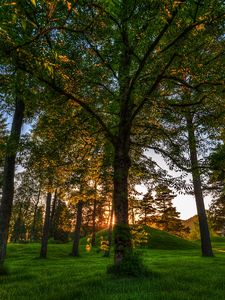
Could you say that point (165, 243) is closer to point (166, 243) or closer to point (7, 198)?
point (166, 243)

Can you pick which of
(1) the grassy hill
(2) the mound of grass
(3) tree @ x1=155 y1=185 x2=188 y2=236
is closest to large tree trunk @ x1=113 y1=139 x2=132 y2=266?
(1) the grassy hill

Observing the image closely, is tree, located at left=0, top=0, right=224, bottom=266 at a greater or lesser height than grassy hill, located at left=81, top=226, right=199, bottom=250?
greater

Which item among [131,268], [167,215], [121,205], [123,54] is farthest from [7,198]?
[167,215]

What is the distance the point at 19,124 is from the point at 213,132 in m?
8.81

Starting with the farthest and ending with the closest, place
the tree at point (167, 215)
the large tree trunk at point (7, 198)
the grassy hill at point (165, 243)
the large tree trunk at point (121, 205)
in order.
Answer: the tree at point (167, 215), the grassy hill at point (165, 243), the large tree trunk at point (7, 198), the large tree trunk at point (121, 205)

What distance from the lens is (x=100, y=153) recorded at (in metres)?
12.8

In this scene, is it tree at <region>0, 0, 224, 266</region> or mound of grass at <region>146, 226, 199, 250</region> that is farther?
mound of grass at <region>146, 226, 199, 250</region>

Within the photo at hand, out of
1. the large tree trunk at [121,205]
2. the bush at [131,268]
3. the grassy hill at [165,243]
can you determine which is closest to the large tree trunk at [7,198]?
the large tree trunk at [121,205]

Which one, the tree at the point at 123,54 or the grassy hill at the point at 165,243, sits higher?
the tree at the point at 123,54

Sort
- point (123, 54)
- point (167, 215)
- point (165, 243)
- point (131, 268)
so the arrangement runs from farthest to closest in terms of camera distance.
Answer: point (167, 215) < point (165, 243) < point (123, 54) < point (131, 268)

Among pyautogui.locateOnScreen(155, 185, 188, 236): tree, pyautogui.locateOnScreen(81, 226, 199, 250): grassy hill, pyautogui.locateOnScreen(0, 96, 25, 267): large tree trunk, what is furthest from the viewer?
pyautogui.locateOnScreen(155, 185, 188, 236): tree

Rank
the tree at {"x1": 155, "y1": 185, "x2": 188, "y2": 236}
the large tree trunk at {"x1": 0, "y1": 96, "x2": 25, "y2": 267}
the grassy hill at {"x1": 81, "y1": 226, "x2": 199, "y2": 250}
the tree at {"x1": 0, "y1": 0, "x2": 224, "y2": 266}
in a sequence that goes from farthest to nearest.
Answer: the tree at {"x1": 155, "y1": 185, "x2": 188, "y2": 236} → the grassy hill at {"x1": 81, "y1": 226, "x2": 199, "y2": 250} → the large tree trunk at {"x1": 0, "y1": 96, "x2": 25, "y2": 267} → the tree at {"x1": 0, "y1": 0, "x2": 224, "y2": 266}

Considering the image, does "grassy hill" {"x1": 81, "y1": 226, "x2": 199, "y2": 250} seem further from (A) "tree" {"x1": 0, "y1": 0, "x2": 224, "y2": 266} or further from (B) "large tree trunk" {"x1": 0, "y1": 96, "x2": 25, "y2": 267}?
(A) "tree" {"x1": 0, "y1": 0, "x2": 224, "y2": 266}

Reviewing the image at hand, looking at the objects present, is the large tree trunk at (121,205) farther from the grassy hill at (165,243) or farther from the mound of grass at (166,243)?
the mound of grass at (166,243)
